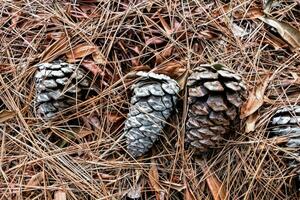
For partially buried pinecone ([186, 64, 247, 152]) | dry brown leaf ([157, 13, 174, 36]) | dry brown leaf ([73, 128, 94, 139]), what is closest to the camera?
partially buried pinecone ([186, 64, 247, 152])

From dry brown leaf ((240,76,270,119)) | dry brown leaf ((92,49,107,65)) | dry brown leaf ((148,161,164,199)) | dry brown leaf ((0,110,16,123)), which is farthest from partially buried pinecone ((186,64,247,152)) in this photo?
dry brown leaf ((0,110,16,123))

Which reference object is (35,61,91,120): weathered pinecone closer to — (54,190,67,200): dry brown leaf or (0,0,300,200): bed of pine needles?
(0,0,300,200): bed of pine needles

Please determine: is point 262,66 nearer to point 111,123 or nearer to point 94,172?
point 111,123

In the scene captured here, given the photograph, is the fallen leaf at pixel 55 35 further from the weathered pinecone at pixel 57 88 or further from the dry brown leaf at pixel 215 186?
the dry brown leaf at pixel 215 186

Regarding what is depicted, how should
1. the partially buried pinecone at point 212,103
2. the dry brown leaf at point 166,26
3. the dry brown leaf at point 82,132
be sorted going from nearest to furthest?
the partially buried pinecone at point 212,103 → the dry brown leaf at point 82,132 → the dry brown leaf at point 166,26

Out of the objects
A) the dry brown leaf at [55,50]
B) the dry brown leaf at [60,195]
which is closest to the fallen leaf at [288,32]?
the dry brown leaf at [55,50]

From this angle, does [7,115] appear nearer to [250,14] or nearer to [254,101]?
[254,101]

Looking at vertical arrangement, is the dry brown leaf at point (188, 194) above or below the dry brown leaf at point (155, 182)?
above
